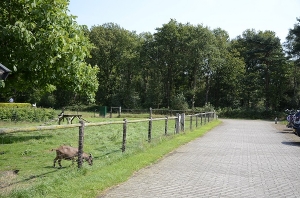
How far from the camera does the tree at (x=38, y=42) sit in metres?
12.5

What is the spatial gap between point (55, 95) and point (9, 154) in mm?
61001

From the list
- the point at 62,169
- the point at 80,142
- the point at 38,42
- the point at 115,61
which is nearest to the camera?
the point at 80,142

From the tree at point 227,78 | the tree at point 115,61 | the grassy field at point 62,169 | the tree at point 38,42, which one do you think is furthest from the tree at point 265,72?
the grassy field at point 62,169

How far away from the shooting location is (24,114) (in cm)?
2772

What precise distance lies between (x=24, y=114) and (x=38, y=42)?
1696 centimetres

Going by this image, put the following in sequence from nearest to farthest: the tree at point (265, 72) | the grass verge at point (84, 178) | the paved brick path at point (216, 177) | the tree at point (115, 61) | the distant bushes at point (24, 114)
→ the grass verge at point (84, 178) < the paved brick path at point (216, 177) < the distant bushes at point (24, 114) < the tree at point (265, 72) < the tree at point (115, 61)

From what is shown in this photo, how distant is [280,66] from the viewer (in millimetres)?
61219

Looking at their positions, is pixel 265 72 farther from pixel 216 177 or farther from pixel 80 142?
pixel 80 142

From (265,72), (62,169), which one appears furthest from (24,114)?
(265,72)

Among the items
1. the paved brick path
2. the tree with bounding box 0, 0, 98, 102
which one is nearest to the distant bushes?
the tree with bounding box 0, 0, 98, 102

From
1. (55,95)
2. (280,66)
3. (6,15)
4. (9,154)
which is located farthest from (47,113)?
(280,66)

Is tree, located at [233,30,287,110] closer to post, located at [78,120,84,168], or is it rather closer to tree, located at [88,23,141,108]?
tree, located at [88,23,141,108]

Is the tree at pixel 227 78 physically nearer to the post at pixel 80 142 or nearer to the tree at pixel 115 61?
the tree at pixel 115 61

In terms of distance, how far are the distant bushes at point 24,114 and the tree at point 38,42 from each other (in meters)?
12.0
